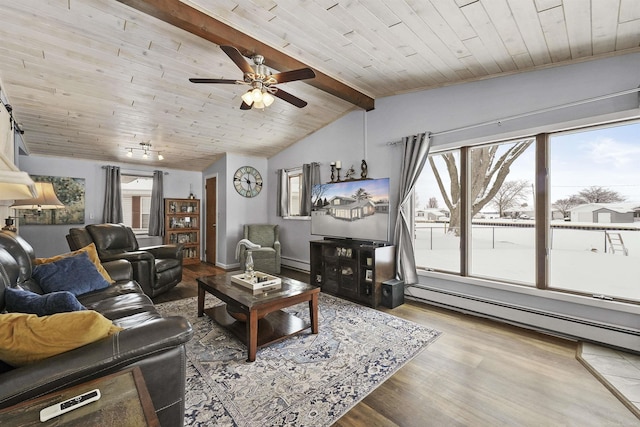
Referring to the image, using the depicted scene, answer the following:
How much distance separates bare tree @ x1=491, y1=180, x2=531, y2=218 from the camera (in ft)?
10.1

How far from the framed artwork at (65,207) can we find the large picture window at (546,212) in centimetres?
627

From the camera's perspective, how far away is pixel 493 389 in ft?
6.32

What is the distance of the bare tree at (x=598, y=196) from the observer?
8.44ft

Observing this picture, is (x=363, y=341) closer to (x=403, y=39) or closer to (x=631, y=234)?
(x=631, y=234)

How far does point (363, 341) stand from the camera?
8.49 ft

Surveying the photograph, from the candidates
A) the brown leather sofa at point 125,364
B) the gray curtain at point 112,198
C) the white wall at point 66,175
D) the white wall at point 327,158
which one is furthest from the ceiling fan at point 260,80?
the white wall at point 66,175

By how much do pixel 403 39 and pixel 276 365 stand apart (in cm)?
301

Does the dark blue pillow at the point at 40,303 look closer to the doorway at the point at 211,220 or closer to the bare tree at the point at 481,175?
the bare tree at the point at 481,175

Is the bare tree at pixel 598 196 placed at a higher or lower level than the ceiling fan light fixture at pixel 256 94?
lower

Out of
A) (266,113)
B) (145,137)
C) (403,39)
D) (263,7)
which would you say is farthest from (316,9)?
(145,137)

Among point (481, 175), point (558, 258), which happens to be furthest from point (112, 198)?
point (558, 258)

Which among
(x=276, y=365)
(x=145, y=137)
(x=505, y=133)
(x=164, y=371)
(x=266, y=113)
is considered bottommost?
(x=276, y=365)

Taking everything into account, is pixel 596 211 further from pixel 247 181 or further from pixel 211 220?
pixel 211 220

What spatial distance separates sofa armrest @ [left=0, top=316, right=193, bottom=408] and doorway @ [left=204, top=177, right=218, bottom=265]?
486 centimetres
